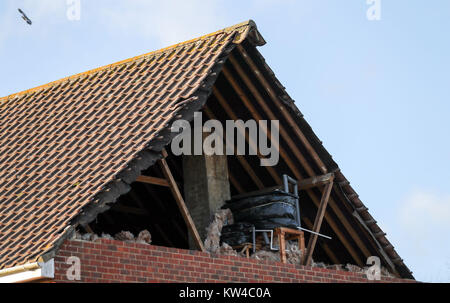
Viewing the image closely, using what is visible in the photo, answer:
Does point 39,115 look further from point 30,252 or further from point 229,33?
point 30,252

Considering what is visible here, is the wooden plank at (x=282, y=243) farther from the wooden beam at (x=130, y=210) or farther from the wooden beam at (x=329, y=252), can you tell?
the wooden beam at (x=130, y=210)

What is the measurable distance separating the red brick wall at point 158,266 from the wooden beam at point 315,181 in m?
1.75

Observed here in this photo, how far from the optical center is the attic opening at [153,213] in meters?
14.9

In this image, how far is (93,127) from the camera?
12555 mm

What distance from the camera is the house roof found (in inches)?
406

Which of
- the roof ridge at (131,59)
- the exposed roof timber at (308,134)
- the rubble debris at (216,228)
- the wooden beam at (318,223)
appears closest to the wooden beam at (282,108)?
the exposed roof timber at (308,134)

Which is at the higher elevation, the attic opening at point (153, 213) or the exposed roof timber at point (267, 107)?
the exposed roof timber at point (267, 107)

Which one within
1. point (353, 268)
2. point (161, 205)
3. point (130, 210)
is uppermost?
point (161, 205)

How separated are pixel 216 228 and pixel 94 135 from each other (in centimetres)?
272

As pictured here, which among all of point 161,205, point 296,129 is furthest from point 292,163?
point 161,205

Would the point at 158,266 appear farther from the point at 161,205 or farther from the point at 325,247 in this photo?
the point at 325,247

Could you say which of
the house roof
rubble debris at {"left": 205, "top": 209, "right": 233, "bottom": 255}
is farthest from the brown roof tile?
rubble debris at {"left": 205, "top": 209, "right": 233, "bottom": 255}

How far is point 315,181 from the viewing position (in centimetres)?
1423
